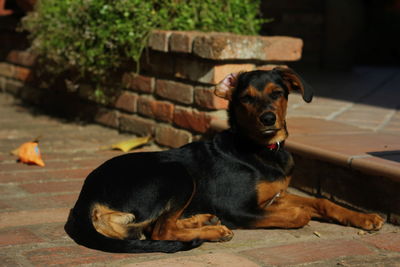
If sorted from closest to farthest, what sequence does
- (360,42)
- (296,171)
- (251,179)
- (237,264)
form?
(237,264) → (251,179) → (296,171) → (360,42)

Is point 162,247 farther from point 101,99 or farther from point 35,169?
point 101,99

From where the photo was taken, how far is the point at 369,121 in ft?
18.5

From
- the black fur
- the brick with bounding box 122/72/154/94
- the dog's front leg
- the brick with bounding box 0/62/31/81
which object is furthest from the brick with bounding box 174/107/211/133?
the brick with bounding box 0/62/31/81

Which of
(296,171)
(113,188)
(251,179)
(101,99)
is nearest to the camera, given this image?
(113,188)

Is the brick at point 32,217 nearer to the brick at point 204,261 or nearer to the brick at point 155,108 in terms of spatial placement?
the brick at point 204,261

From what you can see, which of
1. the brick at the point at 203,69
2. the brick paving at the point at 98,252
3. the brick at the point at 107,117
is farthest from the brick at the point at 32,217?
the brick at the point at 107,117

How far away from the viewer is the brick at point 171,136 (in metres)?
5.52

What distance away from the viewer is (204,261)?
3199mm

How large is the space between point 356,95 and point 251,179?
380 centimetres

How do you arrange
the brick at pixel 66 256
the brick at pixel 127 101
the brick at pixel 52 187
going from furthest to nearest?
1. the brick at pixel 127 101
2. the brick at pixel 52 187
3. the brick at pixel 66 256

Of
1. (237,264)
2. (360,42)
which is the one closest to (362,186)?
(237,264)

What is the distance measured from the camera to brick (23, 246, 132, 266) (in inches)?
124

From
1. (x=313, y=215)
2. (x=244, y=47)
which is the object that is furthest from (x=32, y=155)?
(x=313, y=215)

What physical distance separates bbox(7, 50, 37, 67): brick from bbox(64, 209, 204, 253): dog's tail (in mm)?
4434
